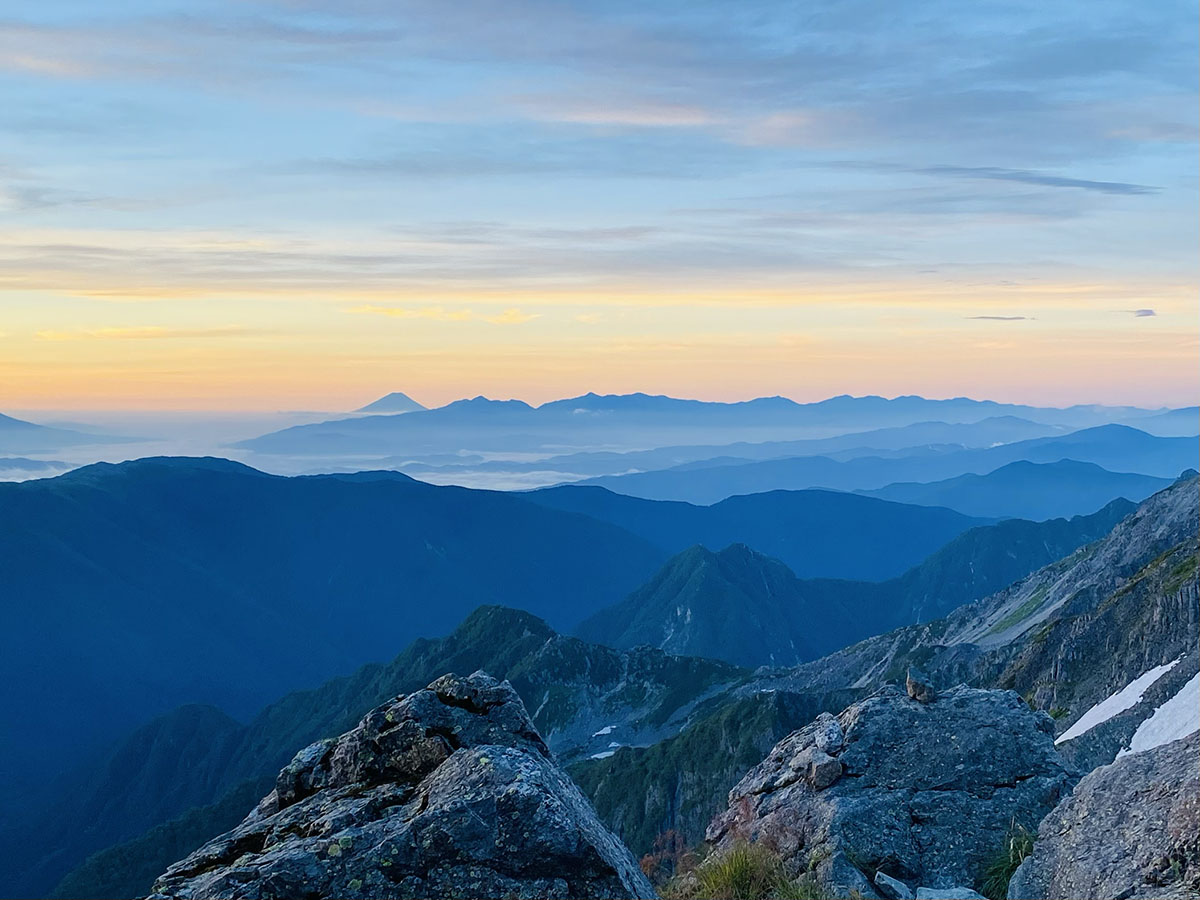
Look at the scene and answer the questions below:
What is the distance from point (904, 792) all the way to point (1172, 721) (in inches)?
2610

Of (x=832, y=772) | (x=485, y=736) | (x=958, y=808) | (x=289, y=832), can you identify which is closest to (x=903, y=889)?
(x=958, y=808)

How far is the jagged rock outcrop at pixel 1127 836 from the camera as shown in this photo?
1534cm

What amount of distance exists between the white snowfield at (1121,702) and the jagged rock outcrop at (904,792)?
8251cm

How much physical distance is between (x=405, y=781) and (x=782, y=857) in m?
9.52

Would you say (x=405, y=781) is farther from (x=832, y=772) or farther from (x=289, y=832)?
(x=832, y=772)

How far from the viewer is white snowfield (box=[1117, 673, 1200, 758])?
237 ft

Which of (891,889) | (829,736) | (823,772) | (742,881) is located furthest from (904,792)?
(742,881)

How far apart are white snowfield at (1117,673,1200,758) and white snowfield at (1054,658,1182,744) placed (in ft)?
34.6

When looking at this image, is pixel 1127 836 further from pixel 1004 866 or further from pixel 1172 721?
pixel 1172 721

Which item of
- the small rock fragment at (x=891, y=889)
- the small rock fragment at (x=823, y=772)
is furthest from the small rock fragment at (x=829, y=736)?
the small rock fragment at (x=891, y=889)

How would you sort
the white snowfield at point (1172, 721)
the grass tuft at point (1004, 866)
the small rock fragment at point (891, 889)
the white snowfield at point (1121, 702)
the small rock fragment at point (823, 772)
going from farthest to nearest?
the white snowfield at point (1121, 702) → the white snowfield at point (1172, 721) → the small rock fragment at point (823, 772) → the grass tuft at point (1004, 866) → the small rock fragment at point (891, 889)

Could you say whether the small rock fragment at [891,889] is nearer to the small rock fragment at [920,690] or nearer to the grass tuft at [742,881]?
the grass tuft at [742,881]

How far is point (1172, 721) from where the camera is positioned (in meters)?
76.8

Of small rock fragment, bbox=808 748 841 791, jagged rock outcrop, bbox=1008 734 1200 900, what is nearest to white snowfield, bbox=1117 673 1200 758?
small rock fragment, bbox=808 748 841 791
